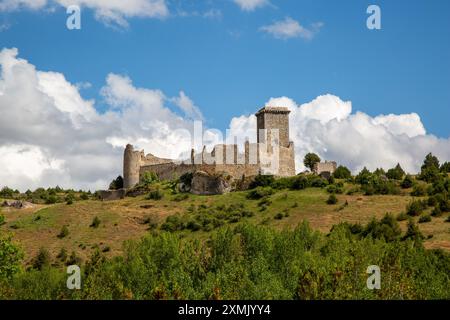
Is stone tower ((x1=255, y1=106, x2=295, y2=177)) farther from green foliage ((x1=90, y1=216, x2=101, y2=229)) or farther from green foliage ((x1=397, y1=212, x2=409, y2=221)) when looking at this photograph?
green foliage ((x1=90, y1=216, x2=101, y2=229))

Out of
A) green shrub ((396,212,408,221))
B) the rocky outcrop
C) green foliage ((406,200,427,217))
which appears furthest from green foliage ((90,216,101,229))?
green foliage ((406,200,427,217))

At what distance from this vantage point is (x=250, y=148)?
89.4m

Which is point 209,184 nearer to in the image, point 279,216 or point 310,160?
point 279,216

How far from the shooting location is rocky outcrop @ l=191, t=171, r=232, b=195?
283ft

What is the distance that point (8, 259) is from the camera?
135ft

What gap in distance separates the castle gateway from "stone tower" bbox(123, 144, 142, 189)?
17 cm

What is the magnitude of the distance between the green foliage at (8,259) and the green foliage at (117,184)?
5942 centimetres

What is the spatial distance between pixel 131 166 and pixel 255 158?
19.4 metres

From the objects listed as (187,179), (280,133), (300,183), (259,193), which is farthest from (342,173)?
(187,179)

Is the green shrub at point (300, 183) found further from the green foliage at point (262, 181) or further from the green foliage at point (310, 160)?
the green foliage at point (310, 160)

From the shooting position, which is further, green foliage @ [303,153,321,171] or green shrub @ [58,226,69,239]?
green foliage @ [303,153,321,171]

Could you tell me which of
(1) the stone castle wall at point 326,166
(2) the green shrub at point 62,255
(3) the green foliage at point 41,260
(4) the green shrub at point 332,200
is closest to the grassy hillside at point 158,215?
(4) the green shrub at point 332,200
